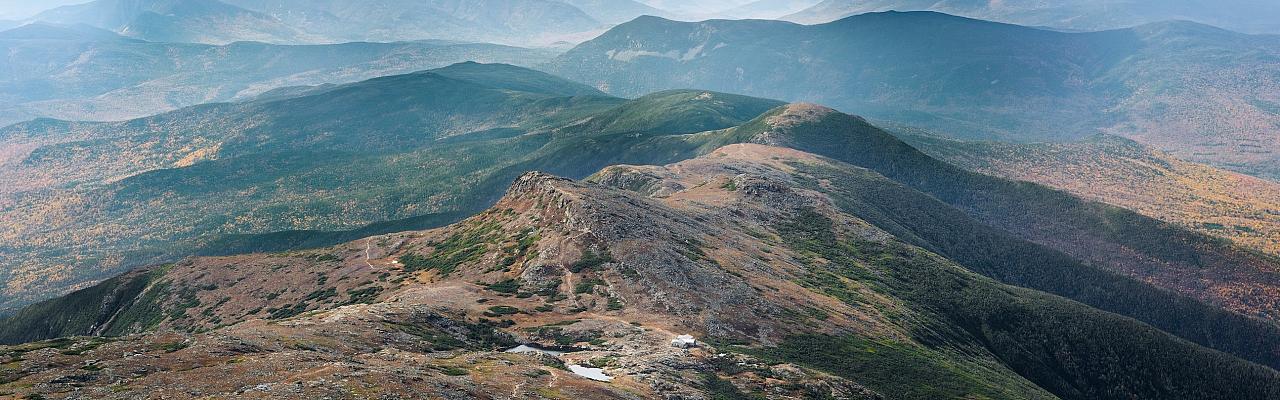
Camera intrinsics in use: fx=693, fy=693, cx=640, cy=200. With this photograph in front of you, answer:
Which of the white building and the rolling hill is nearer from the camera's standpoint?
the rolling hill

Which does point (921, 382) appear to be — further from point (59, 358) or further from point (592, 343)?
point (59, 358)

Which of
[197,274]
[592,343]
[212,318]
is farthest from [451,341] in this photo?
[197,274]

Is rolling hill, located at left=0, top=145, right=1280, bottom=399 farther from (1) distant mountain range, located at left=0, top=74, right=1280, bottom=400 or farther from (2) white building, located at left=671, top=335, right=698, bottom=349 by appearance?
(2) white building, located at left=671, top=335, right=698, bottom=349

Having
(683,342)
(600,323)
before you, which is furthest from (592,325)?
(683,342)

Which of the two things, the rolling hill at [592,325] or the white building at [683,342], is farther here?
the white building at [683,342]

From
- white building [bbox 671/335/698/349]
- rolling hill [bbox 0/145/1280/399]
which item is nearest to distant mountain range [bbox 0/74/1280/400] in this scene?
rolling hill [bbox 0/145/1280/399]

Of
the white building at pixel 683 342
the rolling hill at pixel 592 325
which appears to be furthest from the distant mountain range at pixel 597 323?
the white building at pixel 683 342

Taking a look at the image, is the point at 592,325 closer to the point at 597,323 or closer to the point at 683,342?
the point at 597,323

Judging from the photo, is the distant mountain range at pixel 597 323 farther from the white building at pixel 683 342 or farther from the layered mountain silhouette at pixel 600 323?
the white building at pixel 683 342
